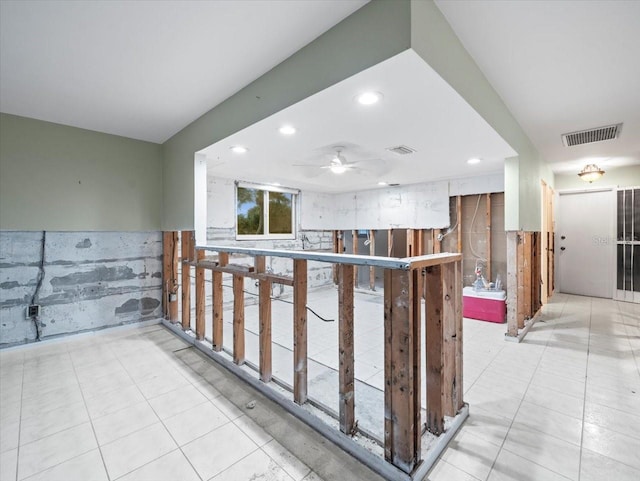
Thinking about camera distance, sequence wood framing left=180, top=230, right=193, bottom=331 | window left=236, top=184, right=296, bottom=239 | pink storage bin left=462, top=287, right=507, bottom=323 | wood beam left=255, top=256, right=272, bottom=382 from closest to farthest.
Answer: wood beam left=255, top=256, right=272, bottom=382, wood framing left=180, top=230, right=193, bottom=331, pink storage bin left=462, top=287, right=507, bottom=323, window left=236, top=184, right=296, bottom=239

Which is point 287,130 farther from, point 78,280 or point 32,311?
point 32,311

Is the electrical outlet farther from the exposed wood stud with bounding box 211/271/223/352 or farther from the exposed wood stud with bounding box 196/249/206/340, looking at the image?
the exposed wood stud with bounding box 211/271/223/352

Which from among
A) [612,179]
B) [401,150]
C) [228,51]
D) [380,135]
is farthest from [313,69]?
[612,179]

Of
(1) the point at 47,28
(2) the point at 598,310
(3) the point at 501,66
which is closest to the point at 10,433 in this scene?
(1) the point at 47,28

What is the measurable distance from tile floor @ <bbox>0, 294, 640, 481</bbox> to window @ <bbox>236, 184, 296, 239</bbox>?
265 centimetres

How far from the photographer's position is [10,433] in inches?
73.6

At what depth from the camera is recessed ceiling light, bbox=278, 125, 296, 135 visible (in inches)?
102

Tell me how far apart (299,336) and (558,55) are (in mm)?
2718

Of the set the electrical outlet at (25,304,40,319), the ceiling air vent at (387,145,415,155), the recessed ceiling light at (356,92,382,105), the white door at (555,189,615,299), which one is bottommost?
the electrical outlet at (25,304,40,319)

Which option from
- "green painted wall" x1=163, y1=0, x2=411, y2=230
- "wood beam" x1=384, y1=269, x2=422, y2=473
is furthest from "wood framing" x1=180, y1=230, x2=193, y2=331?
"wood beam" x1=384, y1=269, x2=422, y2=473

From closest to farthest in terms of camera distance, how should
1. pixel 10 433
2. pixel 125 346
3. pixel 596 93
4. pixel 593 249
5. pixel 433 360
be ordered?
pixel 433 360 < pixel 10 433 < pixel 596 93 < pixel 125 346 < pixel 593 249

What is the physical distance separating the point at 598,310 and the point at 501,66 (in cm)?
475

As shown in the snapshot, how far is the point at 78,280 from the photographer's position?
3.52 m

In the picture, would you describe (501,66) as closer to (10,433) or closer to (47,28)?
(47,28)
